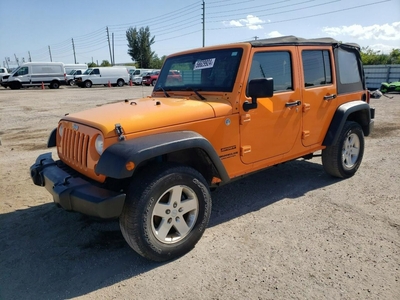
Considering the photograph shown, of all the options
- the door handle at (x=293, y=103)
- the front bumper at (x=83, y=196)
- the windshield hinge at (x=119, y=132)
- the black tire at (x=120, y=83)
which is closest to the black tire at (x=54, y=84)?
the black tire at (x=120, y=83)

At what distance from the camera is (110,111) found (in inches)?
131

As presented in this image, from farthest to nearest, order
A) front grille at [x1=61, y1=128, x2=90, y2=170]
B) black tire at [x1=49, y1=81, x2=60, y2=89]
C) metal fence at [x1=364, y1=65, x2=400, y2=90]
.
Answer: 1. black tire at [x1=49, y1=81, x2=60, y2=89]
2. metal fence at [x1=364, y1=65, x2=400, y2=90]
3. front grille at [x1=61, y1=128, x2=90, y2=170]

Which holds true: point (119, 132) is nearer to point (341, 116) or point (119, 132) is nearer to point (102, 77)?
point (341, 116)

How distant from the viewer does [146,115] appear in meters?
3.00

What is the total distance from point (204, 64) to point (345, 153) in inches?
104

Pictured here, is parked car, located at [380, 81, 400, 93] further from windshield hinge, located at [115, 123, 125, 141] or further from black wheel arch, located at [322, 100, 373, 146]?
windshield hinge, located at [115, 123, 125, 141]

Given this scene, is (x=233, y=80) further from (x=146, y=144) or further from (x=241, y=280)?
(x=241, y=280)

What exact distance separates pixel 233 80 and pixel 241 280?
198cm

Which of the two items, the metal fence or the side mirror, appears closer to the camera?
the side mirror

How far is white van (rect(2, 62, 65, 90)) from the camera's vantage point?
28.5m

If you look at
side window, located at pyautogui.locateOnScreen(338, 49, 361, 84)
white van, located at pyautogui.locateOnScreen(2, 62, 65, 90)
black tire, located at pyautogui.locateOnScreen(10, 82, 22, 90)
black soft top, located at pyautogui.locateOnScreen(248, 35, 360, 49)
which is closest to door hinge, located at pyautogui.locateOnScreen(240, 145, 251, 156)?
black soft top, located at pyautogui.locateOnScreen(248, 35, 360, 49)

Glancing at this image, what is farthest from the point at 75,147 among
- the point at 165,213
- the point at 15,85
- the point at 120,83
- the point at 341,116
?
the point at 120,83

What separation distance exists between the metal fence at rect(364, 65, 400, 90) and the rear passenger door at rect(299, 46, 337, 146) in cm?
1842

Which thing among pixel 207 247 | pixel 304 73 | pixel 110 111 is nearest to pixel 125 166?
pixel 110 111
